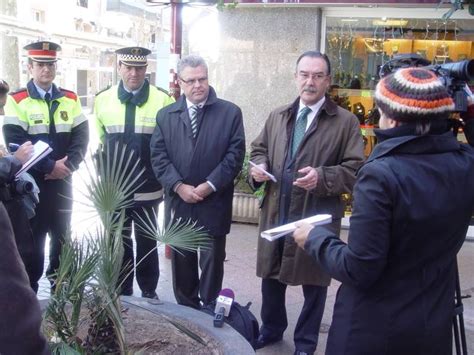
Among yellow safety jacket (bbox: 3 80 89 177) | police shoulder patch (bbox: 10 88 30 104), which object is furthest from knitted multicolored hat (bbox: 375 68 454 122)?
police shoulder patch (bbox: 10 88 30 104)

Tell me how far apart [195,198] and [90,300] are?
4.42 feet

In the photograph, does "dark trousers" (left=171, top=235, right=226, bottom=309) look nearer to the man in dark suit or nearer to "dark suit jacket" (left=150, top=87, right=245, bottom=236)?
the man in dark suit

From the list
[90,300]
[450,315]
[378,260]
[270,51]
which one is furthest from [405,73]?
[270,51]

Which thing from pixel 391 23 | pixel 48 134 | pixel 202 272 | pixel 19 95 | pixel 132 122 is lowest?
pixel 202 272

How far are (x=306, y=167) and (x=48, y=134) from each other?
2.13m

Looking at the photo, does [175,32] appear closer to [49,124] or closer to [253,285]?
[49,124]

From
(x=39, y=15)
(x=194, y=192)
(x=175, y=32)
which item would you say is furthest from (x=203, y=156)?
(x=39, y=15)

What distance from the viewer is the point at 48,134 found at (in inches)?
182

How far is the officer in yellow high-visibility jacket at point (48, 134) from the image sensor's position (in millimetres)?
4520

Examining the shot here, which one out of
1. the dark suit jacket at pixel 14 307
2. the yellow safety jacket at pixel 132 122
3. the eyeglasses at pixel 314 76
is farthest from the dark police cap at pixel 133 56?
the dark suit jacket at pixel 14 307

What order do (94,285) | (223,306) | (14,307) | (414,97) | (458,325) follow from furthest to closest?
(223,306) → (458,325) → (94,285) → (414,97) → (14,307)

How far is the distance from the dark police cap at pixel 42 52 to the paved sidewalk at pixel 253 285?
69.7 inches

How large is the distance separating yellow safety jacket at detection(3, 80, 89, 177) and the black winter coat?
2.72 m

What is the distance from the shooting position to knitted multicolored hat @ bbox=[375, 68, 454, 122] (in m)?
2.18
